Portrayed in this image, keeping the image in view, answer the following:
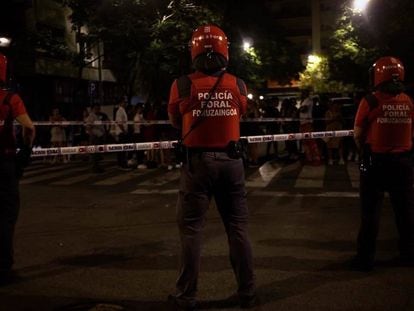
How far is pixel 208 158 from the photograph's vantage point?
4.37m

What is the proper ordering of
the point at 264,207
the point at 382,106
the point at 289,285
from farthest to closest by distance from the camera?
the point at 264,207
the point at 382,106
the point at 289,285

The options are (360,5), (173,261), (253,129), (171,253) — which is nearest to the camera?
(173,261)

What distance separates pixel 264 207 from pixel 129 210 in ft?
6.85

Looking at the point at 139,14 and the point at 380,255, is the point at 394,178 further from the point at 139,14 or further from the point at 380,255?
the point at 139,14

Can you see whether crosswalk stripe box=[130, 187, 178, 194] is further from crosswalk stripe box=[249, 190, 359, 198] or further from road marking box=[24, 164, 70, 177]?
road marking box=[24, 164, 70, 177]

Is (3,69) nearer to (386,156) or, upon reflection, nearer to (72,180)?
(386,156)

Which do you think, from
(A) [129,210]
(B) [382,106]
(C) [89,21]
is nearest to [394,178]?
(B) [382,106]

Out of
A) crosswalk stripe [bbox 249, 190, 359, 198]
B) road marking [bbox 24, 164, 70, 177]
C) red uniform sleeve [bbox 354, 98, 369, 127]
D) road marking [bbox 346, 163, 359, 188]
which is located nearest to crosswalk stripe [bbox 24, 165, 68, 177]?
road marking [bbox 24, 164, 70, 177]

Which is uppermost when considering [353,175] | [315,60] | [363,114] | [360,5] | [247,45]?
[315,60]

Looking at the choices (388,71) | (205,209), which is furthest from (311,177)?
(205,209)

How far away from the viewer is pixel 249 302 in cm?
448

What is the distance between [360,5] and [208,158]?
21.7 meters

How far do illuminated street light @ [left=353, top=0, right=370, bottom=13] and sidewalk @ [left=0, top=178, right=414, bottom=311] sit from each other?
15.0 meters

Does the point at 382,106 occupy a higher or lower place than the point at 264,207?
higher
